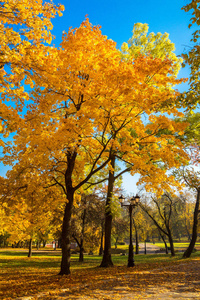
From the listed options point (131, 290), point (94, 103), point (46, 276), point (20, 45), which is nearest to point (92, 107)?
point (94, 103)

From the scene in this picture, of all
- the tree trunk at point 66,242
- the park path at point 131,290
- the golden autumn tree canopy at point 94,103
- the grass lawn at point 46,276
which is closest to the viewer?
the park path at point 131,290

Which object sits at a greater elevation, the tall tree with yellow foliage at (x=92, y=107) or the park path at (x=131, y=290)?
the tall tree with yellow foliage at (x=92, y=107)

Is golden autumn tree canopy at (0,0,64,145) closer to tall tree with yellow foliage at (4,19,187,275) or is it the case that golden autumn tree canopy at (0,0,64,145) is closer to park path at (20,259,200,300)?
tall tree with yellow foliage at (4,19,187,275)

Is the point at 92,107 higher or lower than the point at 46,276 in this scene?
higher

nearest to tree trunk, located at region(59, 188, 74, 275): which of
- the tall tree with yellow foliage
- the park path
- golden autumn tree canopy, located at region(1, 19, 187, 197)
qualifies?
the tall tree with yellow foliage

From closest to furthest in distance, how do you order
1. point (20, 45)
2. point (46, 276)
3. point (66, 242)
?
point (20, 45), point (46, 276), point (66, 242)

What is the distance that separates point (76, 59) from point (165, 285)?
935cm

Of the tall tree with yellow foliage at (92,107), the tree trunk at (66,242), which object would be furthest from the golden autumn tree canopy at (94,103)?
the tree trunk at (66,242)

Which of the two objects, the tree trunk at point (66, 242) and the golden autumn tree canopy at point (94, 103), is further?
the tree trunk at point (66, 242)

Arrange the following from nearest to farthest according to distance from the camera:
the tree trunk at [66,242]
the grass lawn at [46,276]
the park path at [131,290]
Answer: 1. the park path at [131,290]
2. the grass lawn at [46,276]
3. the tree trunk at [66,242]

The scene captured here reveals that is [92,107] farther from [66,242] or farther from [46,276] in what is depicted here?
[46,276]

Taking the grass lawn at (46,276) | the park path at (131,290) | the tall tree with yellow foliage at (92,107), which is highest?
the tall tree with yellow foliage at (92,107)

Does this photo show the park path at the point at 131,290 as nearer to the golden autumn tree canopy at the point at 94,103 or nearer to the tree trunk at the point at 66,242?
the tree trunk at the point at 66,242

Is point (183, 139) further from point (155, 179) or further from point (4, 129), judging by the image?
point (4, 129)
